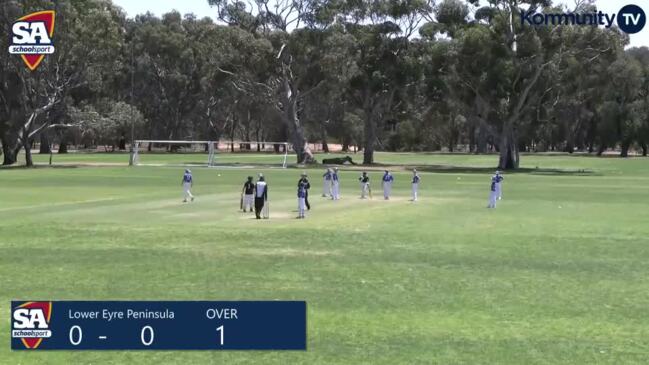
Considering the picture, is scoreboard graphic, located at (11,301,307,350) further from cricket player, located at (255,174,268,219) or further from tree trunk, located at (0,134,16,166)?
tree trunk, located at (0,134,16,166)

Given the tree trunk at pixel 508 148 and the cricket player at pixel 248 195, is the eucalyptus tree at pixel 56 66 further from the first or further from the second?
the cricket player at pixel 248 195

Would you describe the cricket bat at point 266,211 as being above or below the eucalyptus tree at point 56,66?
below

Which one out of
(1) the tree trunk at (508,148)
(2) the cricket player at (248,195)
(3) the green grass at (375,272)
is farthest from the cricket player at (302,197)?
(1) the tree trunk at (508,148)

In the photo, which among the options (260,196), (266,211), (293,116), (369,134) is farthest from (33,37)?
(260,196)

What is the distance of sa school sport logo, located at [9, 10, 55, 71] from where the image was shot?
215 ft

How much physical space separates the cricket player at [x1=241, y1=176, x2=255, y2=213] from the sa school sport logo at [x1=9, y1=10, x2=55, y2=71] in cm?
4417

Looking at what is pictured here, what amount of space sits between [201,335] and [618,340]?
6.17 meters

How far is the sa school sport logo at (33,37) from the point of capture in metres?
65.4

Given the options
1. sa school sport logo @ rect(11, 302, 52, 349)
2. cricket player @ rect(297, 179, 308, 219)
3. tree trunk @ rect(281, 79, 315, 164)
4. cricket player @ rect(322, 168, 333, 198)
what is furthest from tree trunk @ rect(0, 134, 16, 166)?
sa school sport logo @ rect(11, 302, 52, 349)

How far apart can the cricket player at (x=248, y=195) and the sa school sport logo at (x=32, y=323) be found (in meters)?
19.7

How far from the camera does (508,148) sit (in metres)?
75.4

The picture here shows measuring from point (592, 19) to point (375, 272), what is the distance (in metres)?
57.9

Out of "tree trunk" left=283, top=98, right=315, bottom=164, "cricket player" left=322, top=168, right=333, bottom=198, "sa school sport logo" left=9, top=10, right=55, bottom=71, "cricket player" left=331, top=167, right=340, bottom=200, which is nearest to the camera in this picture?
"cricket player" left=331, top=167, right=340, bottom=200

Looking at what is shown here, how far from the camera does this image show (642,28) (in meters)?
54.2
